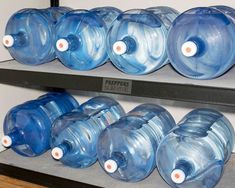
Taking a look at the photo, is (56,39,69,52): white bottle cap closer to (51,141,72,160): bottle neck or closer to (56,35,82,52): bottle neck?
(56,35,82,52): bottle neck

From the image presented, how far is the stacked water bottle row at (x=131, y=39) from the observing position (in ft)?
3.54

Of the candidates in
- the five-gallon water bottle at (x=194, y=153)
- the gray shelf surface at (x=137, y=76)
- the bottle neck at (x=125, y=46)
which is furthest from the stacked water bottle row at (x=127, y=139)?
the bottle neck at (x=125, y=46)

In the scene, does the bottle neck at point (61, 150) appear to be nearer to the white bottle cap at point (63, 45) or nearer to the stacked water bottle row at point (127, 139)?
the stacked water bottle row at point (127, 139)

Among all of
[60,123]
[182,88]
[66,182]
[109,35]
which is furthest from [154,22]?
[66,182]

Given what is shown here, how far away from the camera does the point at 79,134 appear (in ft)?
4.75

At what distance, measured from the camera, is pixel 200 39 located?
1.07 meters

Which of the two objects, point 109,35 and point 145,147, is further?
point 145,147

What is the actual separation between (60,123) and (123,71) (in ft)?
1.27

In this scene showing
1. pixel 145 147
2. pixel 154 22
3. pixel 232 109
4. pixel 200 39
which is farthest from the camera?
pixel 232 109

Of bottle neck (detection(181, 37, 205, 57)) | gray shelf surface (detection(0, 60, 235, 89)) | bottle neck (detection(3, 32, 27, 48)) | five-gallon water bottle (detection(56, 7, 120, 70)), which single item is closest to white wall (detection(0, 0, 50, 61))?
gray shelf surface (detection(0, 60, 235, 89))

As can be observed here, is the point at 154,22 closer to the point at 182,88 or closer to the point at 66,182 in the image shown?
the point at 182,88

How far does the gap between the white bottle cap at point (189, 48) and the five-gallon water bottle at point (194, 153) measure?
36 cm

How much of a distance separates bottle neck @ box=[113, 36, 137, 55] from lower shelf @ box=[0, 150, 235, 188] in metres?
0.52

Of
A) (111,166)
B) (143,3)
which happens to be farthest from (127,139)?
(143,3)
